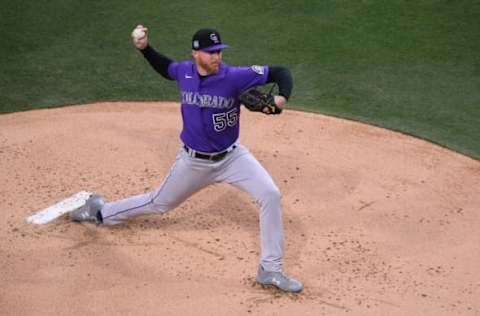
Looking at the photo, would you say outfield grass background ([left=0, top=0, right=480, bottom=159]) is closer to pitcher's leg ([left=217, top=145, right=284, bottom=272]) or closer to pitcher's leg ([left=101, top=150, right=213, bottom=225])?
pitcher's leg ([left=101, top=150, right=213, bottom=225])

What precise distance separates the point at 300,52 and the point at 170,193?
4.92 m

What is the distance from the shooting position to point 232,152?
6395mm

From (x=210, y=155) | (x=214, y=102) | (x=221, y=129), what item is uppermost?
(x=214, y=102)

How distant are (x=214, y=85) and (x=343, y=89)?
4142 millimetres

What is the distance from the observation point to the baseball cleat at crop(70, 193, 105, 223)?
6.94 metres

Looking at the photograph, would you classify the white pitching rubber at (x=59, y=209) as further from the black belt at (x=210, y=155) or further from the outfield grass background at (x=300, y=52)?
the outfield grass background at (x=300, y=52)

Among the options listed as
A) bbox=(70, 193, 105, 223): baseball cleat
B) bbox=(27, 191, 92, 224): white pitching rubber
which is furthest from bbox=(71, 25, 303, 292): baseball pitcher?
bbox=(27, 191, 92, 224): white pitching rubber

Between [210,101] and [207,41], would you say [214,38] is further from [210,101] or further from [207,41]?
[210,101]

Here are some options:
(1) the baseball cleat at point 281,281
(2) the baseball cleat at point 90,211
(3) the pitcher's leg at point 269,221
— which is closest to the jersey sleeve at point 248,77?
(3) the pitcher's leg at point 269,221

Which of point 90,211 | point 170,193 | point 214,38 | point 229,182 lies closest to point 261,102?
point 214,38

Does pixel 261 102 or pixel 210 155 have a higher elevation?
pixel 261 102

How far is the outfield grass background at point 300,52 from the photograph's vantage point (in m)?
9.69

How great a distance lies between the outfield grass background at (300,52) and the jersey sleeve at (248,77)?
3.27m

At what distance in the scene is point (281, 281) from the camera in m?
6.06
